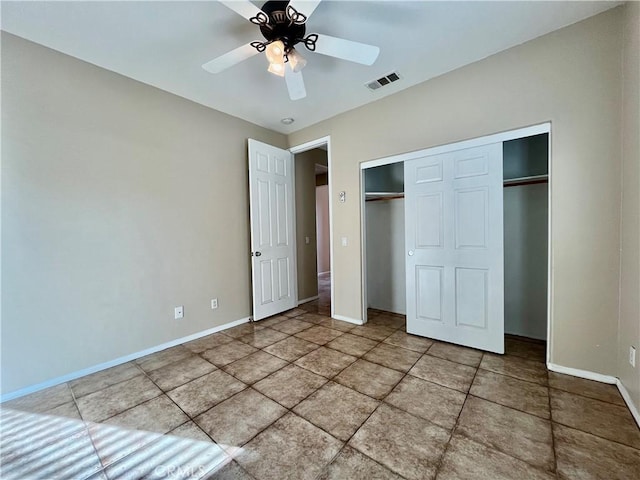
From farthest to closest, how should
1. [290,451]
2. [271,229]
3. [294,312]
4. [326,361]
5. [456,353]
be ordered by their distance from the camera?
[294,312] → [271,229] → [456,353] → [326,361] → [290,451]

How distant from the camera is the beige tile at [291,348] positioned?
8.39 ft

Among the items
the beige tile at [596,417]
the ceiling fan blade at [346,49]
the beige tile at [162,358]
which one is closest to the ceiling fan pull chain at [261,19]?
the ceiling fan blade at [346,49]

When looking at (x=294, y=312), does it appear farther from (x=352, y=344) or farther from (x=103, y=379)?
(x=103, y=379)

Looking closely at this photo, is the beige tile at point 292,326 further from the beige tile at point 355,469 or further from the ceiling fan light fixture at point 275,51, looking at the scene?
the ceiling fan light fixture at point 275,51

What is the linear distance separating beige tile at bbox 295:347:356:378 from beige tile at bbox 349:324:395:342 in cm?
53

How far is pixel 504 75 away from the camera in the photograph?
2289mm

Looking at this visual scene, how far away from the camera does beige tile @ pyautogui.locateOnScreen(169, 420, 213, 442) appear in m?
1.54

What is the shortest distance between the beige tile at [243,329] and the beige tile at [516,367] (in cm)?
247

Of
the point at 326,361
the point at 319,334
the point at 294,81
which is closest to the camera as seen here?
the point at 294,81

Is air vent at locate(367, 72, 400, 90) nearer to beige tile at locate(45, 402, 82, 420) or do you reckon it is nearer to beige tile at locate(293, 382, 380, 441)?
beige tile at locate(293, 382, 380, 441)

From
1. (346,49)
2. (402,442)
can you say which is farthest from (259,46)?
(402,442)

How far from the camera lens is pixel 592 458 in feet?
4.42

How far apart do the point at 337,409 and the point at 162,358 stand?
1.87 meters

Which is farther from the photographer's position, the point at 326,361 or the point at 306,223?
the point at 306,223
